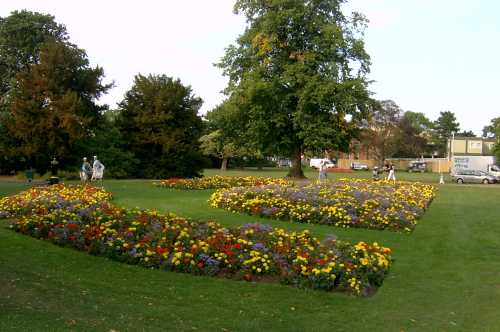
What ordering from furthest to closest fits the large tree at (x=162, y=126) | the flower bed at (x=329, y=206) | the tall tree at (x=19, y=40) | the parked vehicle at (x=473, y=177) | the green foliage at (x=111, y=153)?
the tall tree at (x=19, y=40), the parked vehicle at (x=473, y=177), the large tree at (x=162, y=126), the green foliage at (x=111, y=153), the flower bed at (x=329, y=206)

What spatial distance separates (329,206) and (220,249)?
6.40 m

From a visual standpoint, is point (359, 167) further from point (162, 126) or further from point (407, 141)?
point (162, 126)

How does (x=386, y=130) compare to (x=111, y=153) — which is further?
(x=386, y=130)

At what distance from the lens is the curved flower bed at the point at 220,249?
7488 mm

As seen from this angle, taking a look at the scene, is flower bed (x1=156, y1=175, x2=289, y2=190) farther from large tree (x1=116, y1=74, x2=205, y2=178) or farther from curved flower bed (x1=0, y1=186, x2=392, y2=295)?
curved flower bed (x1=0, y1=186, x2=392, y2=295)

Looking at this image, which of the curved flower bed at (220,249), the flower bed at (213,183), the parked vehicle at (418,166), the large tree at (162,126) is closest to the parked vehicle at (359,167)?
the parked vehicle at (418,166)

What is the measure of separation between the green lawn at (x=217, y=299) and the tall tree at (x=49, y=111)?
25275 millimetres

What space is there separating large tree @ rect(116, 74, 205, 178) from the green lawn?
1057 inches

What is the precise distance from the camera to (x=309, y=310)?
632cm

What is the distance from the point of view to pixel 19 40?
4453 cm

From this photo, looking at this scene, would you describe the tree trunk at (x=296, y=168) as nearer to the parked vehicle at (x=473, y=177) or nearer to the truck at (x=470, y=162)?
the parked vehicle at (x=473, y=177)

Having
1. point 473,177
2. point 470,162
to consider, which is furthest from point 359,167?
point 473,177

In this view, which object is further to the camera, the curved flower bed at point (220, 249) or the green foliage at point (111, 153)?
the green foliage at point (111, 153)

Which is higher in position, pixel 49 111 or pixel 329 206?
pixel 49 111
